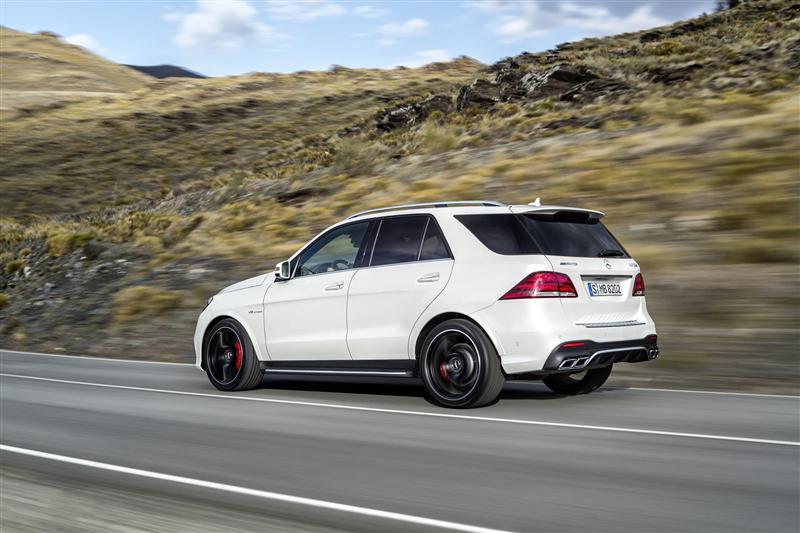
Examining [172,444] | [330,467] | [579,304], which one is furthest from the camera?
[579,304]

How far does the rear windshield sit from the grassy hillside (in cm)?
283

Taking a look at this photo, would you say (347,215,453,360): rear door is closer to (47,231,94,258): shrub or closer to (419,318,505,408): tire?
(419,318,505,408): tire

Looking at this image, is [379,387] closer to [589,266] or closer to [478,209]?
[478,209]

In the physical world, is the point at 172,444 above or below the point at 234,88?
below

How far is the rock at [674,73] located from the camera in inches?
1173

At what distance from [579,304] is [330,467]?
272cm

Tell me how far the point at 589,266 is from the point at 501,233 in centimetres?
82

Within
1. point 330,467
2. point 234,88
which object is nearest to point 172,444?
point 330,467

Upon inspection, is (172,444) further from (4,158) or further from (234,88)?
(234,88)

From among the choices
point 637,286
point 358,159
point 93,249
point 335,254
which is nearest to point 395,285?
point 335,254

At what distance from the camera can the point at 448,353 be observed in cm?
783

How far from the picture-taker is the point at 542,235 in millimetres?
7781

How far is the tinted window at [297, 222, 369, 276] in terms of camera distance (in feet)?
29.5

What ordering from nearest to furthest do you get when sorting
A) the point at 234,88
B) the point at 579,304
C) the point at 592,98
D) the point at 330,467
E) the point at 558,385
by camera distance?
1. the point at 330,467
2. the point at 579,304
3. the point at 558,385
4. the point at 592,98
5. the point at 234,88
